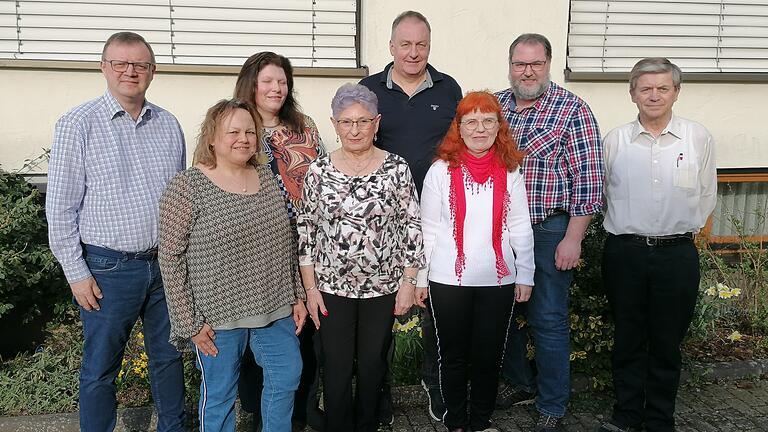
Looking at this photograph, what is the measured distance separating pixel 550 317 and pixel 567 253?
1.33ft

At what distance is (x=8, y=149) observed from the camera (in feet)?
15.9

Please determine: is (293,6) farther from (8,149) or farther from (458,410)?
(458,410)

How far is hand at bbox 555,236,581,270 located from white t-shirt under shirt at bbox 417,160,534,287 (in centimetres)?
21

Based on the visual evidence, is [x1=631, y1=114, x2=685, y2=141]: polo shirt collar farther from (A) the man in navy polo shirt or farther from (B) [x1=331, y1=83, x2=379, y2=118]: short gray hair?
(B) [x1=331, y1=83, x2=379, y2=118]: short gray hair

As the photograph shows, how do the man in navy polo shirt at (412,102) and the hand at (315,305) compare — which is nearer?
the hand at (315,305)

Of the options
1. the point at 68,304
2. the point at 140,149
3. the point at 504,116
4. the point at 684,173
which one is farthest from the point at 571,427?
the point at 68,304

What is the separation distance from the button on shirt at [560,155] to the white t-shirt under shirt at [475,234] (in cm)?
18

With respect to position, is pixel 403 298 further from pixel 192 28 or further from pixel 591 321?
pixel 192 28

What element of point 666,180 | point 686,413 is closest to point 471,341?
point 666,180

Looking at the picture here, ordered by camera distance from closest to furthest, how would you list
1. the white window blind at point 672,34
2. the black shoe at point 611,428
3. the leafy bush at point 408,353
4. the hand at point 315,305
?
the hand at point 315,305
the black shoe at point 611,428
the leafy bush at point 408,353
the white window blind at point 672,34

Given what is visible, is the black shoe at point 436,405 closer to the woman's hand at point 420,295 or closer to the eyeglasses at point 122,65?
the woman's hand at point 420,295

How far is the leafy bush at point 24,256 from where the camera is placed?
12.6 ft

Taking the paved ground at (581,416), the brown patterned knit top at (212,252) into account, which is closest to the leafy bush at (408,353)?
the paved ground at (581,416)

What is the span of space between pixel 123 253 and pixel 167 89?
262 centimetres
